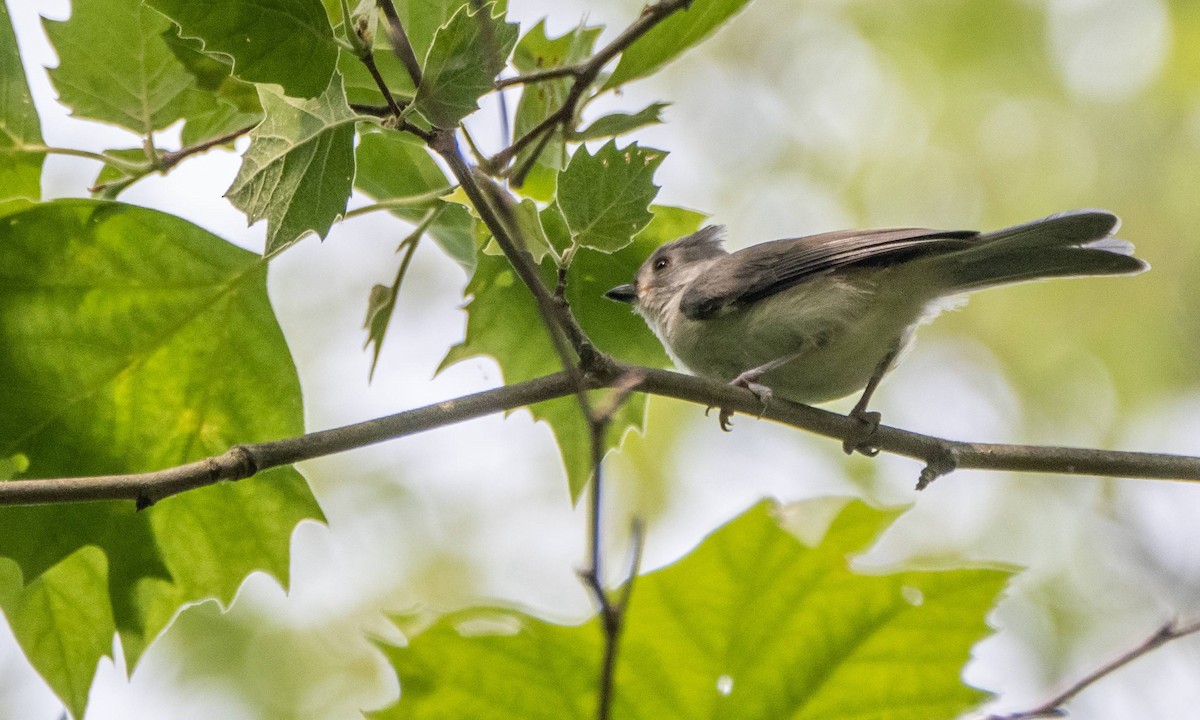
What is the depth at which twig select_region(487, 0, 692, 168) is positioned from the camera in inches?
84.4

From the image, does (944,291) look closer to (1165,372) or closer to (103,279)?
(103,279)

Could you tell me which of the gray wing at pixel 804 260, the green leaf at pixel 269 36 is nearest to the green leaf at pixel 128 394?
the green leaf at pixel 269 36

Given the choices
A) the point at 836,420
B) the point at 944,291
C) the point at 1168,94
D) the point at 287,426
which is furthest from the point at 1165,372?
the point at 287,426

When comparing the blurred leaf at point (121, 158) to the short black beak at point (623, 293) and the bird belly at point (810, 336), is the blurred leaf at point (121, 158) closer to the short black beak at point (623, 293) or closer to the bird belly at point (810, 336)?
the short black beak at point (623, 293)

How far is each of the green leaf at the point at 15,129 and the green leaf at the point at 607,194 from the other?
1.30 metres

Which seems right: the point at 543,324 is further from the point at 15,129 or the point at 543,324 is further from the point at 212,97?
the point at 15,129

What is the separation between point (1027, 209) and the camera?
9.17 meters

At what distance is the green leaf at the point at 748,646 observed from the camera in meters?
1.97

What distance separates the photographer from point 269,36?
1.92 metres

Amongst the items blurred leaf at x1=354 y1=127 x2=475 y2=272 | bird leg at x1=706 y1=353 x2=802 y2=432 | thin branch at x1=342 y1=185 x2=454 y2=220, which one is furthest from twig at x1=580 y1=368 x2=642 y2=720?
bird leg at x1=706 y1=353 x2=802 y2=432

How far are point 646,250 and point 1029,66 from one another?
7533mm

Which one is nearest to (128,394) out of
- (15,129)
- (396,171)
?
(15,129)

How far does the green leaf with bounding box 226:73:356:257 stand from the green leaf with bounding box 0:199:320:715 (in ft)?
1.81

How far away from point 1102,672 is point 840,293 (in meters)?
1.76
